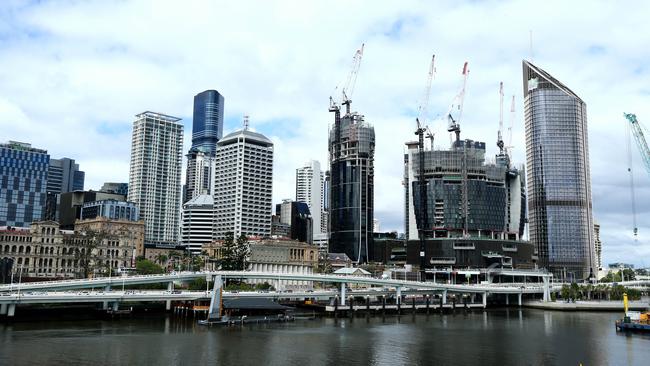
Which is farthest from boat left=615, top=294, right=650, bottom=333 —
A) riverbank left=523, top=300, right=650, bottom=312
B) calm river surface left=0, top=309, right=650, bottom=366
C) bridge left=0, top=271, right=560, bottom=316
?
bridge left=0, top=271, right=560, bottom=316

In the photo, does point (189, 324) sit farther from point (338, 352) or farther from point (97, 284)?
point (338, 352)

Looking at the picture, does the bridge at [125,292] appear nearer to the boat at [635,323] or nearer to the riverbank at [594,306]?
the riverbank at [594,306]

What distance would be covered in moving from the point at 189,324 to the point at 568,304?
124 meters

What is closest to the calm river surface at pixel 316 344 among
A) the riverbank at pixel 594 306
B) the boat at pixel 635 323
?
the boat at pixel 635 323

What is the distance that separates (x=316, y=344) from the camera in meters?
101

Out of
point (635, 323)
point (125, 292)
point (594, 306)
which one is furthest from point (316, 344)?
point (594, 306)

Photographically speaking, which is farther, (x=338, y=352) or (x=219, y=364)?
(x=338, y=352)

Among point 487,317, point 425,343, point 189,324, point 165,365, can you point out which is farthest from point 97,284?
point 487,317

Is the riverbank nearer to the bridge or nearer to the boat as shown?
the bridge

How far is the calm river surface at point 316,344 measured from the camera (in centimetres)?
8500

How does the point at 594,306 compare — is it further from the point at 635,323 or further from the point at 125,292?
the point at 125,292

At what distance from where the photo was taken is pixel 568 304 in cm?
18875

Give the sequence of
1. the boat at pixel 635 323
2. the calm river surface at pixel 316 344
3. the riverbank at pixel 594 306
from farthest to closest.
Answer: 1. the riverbank at pixel 594 306
2. the boat at pixel 635 323
3. the calm river surface at pixel 316 344

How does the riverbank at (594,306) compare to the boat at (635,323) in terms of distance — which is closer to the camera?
the boat at (635,323)
